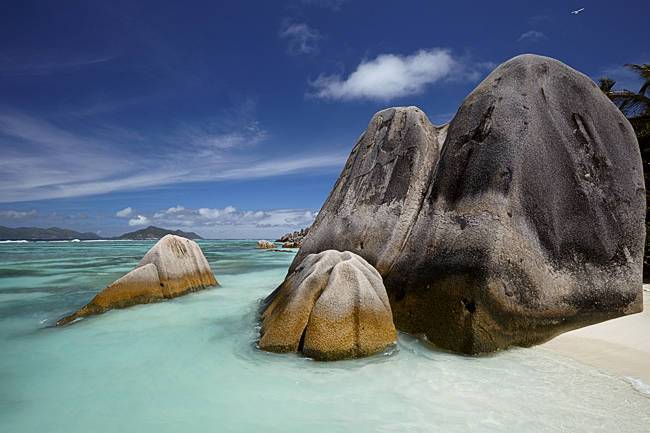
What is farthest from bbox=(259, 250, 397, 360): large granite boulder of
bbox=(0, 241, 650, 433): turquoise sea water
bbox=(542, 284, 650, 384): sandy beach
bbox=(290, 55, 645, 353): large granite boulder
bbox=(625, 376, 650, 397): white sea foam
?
bbox=(625, 376, 650, 397): white sea foam

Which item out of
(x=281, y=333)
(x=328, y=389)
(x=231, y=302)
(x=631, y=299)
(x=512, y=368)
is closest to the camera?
(x=328, y=389)

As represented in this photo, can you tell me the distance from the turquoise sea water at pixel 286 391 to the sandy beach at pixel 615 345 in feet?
0.95

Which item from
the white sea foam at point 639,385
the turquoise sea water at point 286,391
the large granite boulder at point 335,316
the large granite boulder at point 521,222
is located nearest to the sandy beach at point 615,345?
the white sea foam at point 639,385

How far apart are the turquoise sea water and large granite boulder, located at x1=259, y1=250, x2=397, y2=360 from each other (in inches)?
6.2

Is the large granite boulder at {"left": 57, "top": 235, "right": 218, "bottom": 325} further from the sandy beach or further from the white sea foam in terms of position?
the white sea foam

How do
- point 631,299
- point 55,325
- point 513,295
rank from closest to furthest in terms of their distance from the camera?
point 513,295
point 631,299
point 55,325

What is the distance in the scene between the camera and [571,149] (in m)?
5.06

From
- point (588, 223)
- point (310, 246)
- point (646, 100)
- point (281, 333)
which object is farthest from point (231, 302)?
point (646, 100)

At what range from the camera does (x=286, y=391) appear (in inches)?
142

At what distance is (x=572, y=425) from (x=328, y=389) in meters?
2.05

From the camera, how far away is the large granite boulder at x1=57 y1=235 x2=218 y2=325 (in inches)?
298

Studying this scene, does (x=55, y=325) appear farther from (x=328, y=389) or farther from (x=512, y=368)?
(x=512, y=368)

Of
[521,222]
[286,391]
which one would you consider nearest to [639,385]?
[521,222]

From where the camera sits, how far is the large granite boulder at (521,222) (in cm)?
441
